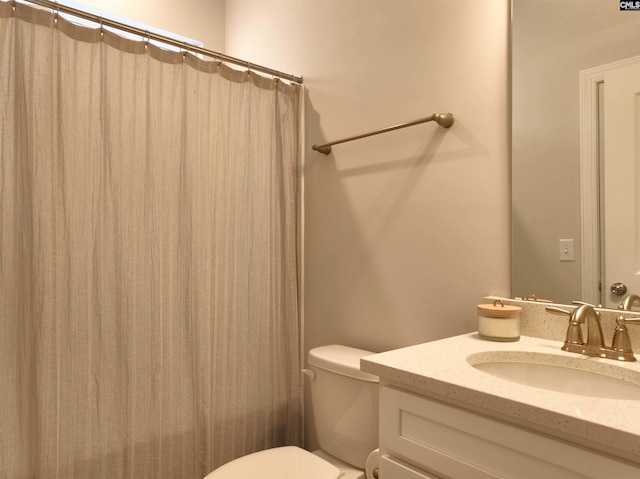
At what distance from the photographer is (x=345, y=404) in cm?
155

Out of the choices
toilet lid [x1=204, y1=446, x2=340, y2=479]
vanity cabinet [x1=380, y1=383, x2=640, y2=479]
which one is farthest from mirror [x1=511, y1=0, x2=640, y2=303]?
toilet lid [x1=204, y1=446, x2=340, y2=479]

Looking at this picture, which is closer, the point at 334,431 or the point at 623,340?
the point at 623,340

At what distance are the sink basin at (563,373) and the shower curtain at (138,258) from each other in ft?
3.43

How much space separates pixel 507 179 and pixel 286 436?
Result: 4.74 ft

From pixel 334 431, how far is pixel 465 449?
2.82ft

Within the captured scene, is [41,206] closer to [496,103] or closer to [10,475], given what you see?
[10,475]

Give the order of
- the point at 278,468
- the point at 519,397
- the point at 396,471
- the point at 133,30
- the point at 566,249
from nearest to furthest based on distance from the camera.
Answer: the point at 519,397 → the point at 396,471 → the point at 566,249 → the point at 278,468 → the point at 133,30

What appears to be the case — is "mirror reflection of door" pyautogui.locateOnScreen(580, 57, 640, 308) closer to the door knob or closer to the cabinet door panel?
the door knob

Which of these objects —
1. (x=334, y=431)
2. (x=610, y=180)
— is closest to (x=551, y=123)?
(x=610, y=180)

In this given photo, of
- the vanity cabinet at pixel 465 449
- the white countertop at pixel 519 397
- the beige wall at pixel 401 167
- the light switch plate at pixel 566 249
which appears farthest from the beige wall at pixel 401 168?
the vanity cabinet at pixel 465 449

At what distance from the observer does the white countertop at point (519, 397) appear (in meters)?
0.65

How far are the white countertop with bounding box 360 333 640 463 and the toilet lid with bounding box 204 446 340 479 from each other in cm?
58

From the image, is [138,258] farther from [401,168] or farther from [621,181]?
[621,181]

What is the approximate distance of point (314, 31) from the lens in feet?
6.52
